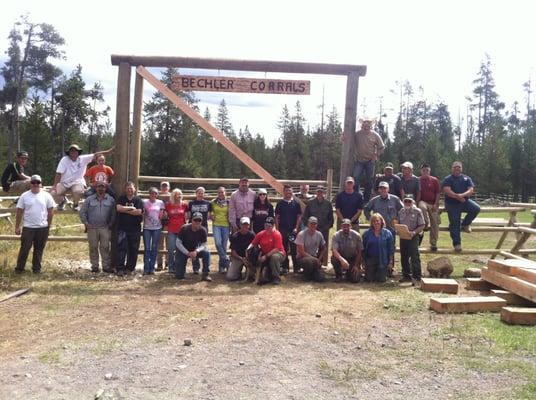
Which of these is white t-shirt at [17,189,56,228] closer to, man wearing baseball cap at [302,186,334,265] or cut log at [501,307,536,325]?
man wearing baseball cap at [302,186,334,265]

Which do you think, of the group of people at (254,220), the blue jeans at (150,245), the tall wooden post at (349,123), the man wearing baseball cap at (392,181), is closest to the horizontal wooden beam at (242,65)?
the tall wooden post at (349,123)

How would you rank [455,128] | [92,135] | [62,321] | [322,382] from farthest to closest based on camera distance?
[455,128] → [92,135] → [62,321] → [322,382]

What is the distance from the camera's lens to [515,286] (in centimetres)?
741

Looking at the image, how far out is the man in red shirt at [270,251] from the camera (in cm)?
895

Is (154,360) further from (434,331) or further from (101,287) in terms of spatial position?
(101,287)

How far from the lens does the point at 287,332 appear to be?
6.00 metres

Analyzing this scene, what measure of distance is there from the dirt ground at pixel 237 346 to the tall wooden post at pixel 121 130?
2.12 metres

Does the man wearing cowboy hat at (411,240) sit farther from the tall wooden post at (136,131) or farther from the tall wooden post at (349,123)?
the tall wooden post at (136,131)

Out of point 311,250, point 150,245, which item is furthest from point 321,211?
point 150,245

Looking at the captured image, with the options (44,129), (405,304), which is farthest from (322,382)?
(44,129)

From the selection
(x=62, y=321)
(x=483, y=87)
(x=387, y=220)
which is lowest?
(x=62, y=321)

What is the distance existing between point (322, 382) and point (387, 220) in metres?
5.40

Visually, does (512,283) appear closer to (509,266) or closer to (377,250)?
(509,266)

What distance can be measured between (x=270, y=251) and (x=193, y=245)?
144cm
